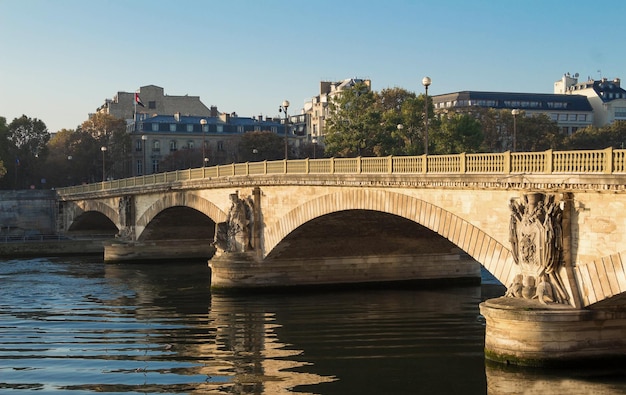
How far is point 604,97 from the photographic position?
12444cm

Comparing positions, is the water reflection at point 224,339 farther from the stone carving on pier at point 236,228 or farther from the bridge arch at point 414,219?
the bridge arch at point 414,219

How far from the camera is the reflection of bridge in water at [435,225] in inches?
907

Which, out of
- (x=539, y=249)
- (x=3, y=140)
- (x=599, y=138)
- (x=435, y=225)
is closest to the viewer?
(x=539, y=249)

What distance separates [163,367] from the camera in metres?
27.7

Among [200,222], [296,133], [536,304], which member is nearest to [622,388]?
[536,304]

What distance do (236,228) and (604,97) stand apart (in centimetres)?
9271

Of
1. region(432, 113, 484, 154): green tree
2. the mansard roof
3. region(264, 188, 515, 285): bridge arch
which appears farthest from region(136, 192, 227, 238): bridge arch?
the mansard roof

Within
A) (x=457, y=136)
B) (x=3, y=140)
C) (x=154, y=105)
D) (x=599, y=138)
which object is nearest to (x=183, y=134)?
(x=154, y=105)

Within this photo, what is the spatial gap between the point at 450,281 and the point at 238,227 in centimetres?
1189

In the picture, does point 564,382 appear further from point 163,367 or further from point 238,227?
point 238,227

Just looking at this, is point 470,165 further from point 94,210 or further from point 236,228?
point 94,210

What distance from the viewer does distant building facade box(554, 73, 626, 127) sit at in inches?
4719

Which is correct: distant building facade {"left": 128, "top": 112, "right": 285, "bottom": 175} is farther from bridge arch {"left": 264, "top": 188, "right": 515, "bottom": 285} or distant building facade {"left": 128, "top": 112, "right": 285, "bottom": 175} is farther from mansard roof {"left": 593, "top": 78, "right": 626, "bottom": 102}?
bridge arch {"left": 264, "top": 188, "right": 515, "bottom": 285}

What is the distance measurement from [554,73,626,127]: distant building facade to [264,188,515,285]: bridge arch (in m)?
86.2
